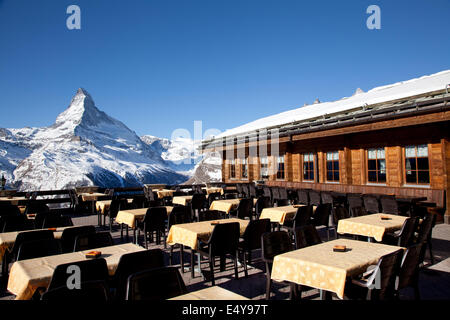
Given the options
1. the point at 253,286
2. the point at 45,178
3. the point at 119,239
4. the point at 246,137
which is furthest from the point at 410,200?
the point at 45,178

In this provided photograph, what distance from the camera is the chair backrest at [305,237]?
3898 mm

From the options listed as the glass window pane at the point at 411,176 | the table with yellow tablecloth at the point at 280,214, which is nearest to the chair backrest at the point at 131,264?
the table with yellow tablecloth at the point at 280,214

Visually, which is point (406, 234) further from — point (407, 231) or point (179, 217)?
point (179, 217)

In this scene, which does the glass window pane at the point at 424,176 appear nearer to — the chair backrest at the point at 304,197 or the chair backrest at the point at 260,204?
the chair backrest at the point at 304,197

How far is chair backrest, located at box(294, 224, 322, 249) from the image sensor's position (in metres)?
3.90

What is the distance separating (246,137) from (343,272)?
13.8m

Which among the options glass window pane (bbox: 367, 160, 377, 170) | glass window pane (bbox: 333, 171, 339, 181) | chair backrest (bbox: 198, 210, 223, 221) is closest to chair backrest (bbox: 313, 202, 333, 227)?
chair backrest (bbox: 198, 210, 223, 221)

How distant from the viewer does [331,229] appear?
782 cm

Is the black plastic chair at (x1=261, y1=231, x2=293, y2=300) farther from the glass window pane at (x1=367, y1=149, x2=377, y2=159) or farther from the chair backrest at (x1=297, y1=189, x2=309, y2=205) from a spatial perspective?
the glass window pane at (x1=367, y1=149, x2=377, y2=159)

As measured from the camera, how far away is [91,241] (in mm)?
3865

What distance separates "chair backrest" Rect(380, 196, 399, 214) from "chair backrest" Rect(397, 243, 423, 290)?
4474mm

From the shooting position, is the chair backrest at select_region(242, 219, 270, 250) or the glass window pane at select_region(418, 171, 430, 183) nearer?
the chair backrest at select_region(242, 219, 270, 250)

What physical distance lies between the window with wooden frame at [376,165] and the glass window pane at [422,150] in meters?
1.18
